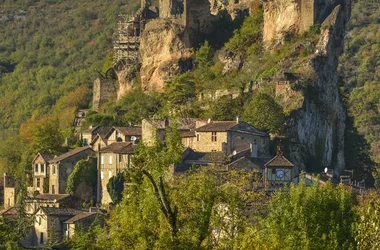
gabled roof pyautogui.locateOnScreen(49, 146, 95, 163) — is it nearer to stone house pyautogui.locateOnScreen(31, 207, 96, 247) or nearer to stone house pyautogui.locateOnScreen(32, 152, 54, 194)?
stone house pyautogui.locateOnScreen(32, 152, 54, 194)

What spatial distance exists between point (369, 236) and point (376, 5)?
5694 inches

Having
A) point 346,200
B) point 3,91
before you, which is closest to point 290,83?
point 346,200

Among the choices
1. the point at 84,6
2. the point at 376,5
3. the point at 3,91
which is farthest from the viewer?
the point at 376,5

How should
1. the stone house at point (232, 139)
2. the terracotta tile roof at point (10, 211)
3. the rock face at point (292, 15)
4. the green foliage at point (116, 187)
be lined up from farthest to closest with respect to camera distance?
the rock face at point (292, 15) < the terracotta tile roof at point (10, 211) < the green foliage at point (116, 187) < the stone house at point (232, 139)

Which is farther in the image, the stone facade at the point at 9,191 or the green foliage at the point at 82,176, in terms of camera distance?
the stone facade at the point at 9,191

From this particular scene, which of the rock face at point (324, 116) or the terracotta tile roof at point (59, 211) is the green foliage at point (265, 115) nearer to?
the rock face at point (324, 116)

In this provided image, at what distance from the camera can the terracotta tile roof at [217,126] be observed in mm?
71938

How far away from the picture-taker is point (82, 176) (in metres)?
75.8

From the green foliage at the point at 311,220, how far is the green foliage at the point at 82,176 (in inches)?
1049

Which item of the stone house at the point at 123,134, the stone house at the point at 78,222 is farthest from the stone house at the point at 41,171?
the stone house at the point at 78,222

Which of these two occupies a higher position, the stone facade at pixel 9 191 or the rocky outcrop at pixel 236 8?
the rocky outcrop at pixel 236 8

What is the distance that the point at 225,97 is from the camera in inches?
3137

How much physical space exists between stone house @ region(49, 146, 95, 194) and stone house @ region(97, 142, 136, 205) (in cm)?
158

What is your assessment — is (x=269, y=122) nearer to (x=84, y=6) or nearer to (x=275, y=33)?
(x=275, y=33)
